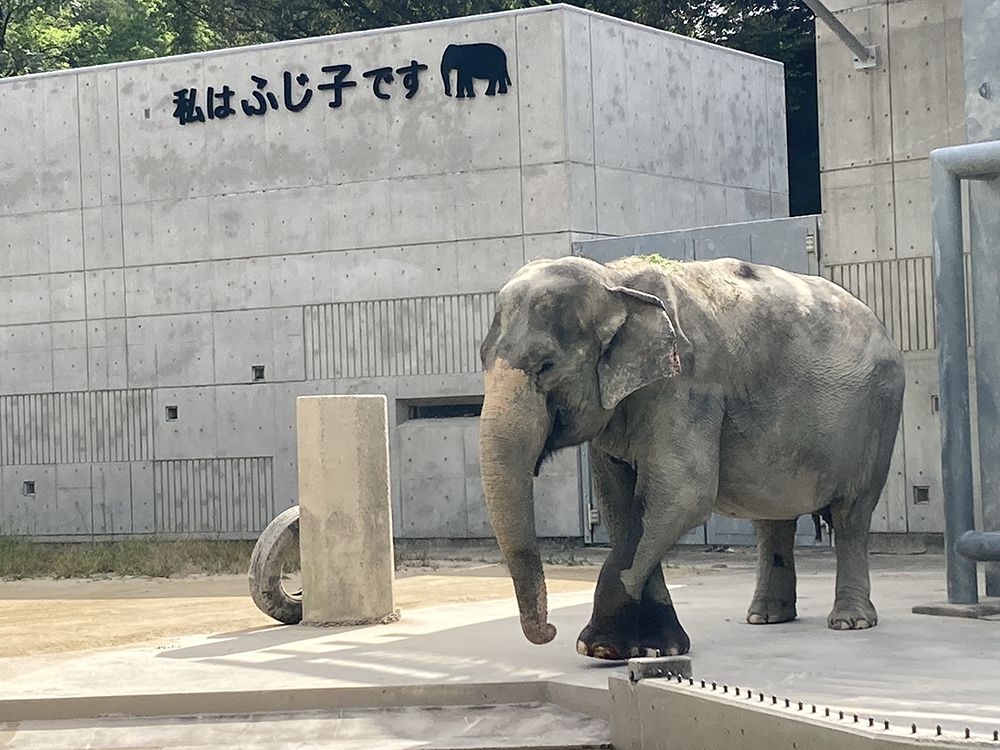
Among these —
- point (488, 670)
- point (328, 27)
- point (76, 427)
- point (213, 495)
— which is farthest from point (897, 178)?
point (328, 27)

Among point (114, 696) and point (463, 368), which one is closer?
point (114, 696)

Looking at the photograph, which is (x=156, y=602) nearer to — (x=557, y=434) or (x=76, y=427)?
(x=557, y=434)

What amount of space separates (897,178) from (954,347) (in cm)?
612

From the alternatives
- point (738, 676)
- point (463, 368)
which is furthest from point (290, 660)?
point (463, 368)

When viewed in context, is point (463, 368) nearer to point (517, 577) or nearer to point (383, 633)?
point (383, 633)

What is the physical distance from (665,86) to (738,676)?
50.5 feet

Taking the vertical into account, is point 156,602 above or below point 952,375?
below

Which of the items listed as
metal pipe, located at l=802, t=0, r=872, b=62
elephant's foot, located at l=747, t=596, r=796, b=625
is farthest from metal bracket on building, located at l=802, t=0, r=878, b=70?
elephant's foot, located at l=747, t=596, r=796, b=625

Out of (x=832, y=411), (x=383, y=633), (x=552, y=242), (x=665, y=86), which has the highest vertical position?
(x=665, y=86)

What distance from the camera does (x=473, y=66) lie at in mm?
21906

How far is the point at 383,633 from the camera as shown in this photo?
11523mm

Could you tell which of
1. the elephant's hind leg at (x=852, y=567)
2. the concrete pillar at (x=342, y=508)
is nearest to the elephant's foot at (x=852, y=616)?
the elephant's hind leg at (x=852, y=567)

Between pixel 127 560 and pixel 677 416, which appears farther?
pixel 127 560

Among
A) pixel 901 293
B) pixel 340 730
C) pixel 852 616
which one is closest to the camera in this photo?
pixel 340 730
